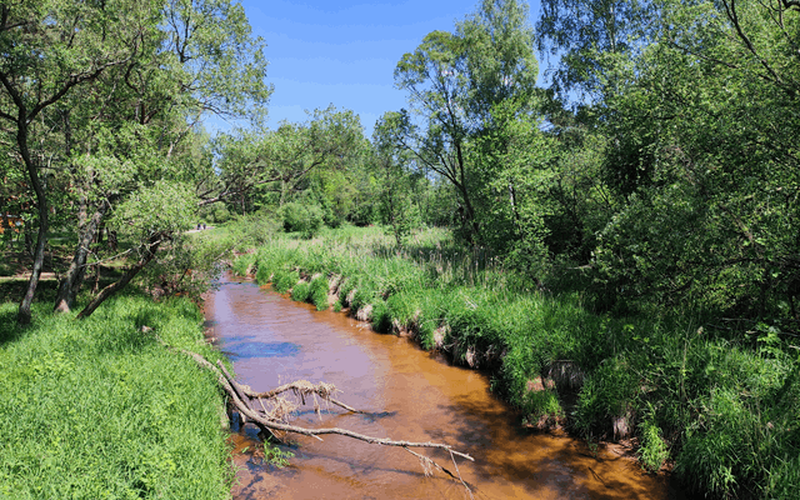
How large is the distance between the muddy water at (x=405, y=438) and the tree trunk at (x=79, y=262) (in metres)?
3.42

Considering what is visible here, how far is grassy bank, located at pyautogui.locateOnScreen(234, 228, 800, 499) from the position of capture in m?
4.49

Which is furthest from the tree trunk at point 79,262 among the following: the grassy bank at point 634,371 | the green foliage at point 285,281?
the green foliage at point 285,281

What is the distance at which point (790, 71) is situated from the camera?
5828 millimetres

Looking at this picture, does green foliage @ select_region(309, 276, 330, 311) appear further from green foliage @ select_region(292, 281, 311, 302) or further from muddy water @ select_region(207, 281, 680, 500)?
muddy water @ select_region(207, 281, 680, 500)

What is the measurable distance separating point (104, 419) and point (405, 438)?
3.89 m

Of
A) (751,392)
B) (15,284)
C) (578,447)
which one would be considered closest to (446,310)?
(578,447)

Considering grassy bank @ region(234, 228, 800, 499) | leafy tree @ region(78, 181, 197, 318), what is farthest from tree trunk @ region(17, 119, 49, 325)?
grassy bank @ region(234, 228, 800, 499)

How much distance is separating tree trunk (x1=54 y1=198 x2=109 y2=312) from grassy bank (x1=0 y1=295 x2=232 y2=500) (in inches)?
47.2

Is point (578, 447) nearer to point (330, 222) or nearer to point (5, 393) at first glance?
point (5, 393)

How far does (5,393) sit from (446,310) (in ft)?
25.6

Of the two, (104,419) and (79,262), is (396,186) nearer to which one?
(79,262)

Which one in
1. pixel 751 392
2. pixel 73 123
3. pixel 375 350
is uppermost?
pixel 73 123

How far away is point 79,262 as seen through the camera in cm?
869

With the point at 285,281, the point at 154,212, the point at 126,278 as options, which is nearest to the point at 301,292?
the point at 285,281
